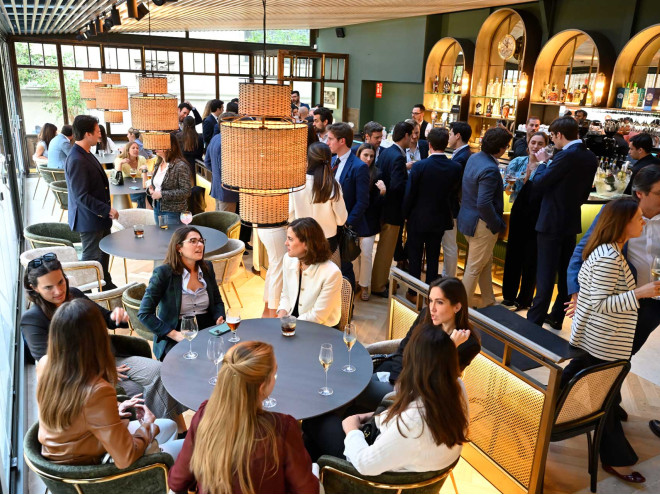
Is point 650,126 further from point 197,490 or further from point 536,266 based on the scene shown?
point 197,490

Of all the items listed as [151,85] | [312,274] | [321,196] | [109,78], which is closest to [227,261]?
[321,196]

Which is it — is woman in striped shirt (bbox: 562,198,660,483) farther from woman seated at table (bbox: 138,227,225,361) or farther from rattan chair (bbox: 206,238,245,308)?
rattan chair (bbox: 206,238,245,308)

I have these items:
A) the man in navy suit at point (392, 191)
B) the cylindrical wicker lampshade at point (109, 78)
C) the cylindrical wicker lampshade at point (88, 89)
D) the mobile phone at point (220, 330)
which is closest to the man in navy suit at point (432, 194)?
the man in navy suit at point (392, 191)

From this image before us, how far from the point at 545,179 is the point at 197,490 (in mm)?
3930

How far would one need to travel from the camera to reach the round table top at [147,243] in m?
4.48

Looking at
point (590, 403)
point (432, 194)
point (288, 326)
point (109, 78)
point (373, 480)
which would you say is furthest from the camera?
point (109, 78)

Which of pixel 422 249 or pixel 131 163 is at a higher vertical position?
pixel 131 163

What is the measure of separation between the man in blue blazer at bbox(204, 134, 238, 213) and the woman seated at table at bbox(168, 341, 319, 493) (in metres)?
4.29

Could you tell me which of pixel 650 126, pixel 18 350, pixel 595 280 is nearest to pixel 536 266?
pixel 595 280

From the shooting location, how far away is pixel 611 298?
3102 mm

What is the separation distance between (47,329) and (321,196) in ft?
7.54

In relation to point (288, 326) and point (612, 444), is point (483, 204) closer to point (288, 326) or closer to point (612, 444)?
point (612, 444)

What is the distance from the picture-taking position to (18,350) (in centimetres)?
462

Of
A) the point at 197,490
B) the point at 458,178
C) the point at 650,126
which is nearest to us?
the point at 197,490
